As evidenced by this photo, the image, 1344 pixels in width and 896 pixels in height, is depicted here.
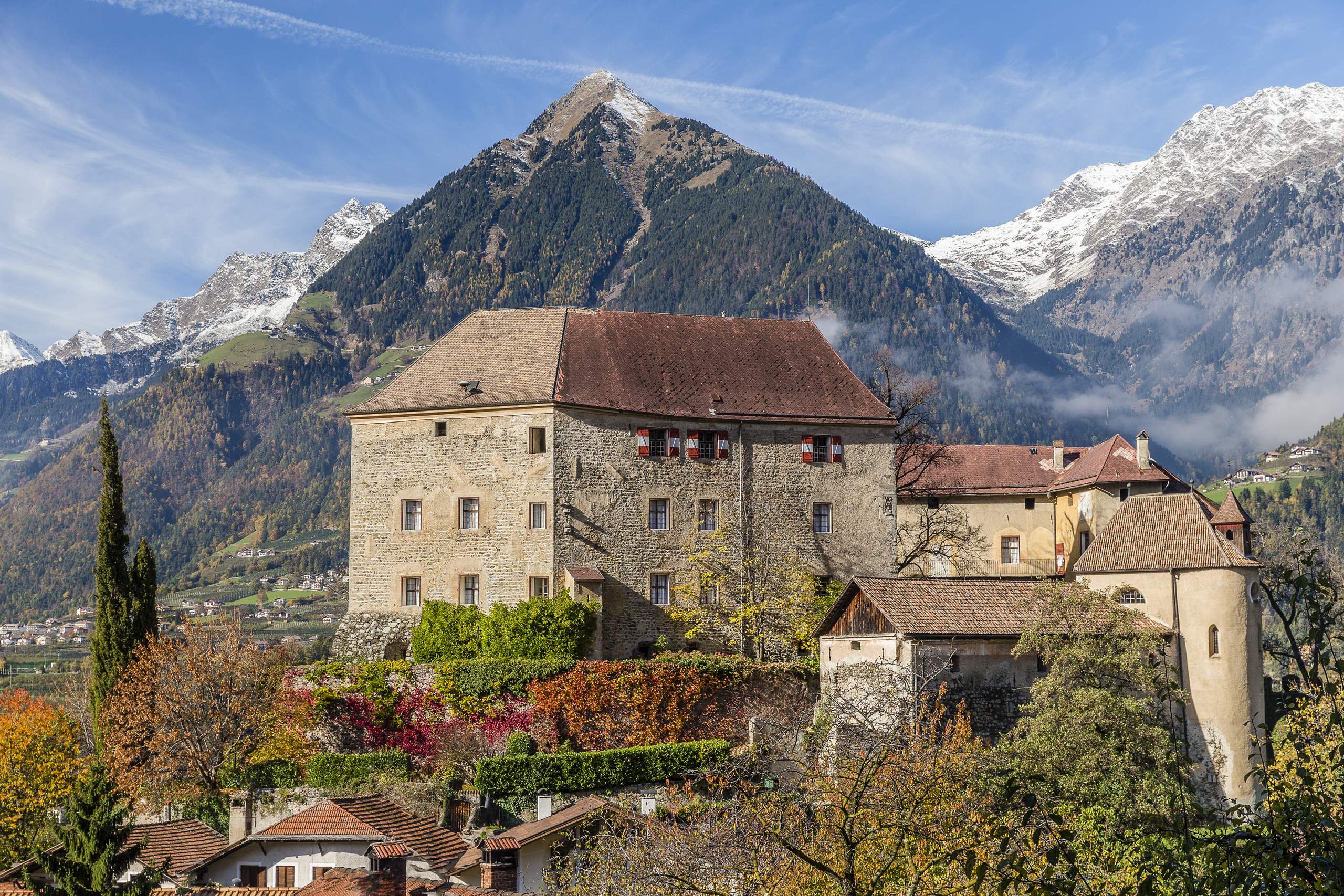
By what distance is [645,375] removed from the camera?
50.9 meters

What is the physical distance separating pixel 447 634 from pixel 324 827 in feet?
40.8

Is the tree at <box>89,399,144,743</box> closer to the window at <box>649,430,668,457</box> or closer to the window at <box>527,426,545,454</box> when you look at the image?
the window at <box>527,426,545,454</box>

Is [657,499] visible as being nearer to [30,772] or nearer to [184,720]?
[184,720]

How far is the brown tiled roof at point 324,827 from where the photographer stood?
3381 cm

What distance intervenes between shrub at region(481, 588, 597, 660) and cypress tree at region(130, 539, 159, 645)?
35.4ft

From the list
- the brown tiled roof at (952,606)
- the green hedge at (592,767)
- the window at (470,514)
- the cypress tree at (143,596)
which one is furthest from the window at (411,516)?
the brown tiled roof at (952,606)

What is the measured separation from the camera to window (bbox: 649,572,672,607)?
48500 mm

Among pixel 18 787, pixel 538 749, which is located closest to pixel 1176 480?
pixel 538 749

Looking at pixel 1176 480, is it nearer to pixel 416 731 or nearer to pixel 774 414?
pixel 774 414

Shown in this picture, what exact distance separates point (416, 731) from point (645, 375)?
15715mm

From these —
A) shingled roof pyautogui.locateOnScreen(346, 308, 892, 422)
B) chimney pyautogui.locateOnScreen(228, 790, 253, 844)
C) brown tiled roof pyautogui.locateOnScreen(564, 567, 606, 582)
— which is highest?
shingled roof pyautogui.locateOnScreen(346, 308, 892, 422)

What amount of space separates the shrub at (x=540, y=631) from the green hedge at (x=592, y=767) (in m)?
4.39

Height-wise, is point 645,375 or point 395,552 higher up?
point 645,375

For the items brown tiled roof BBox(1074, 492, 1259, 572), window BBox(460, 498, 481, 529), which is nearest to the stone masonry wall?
window BBox(460, 498, 481, 529)
